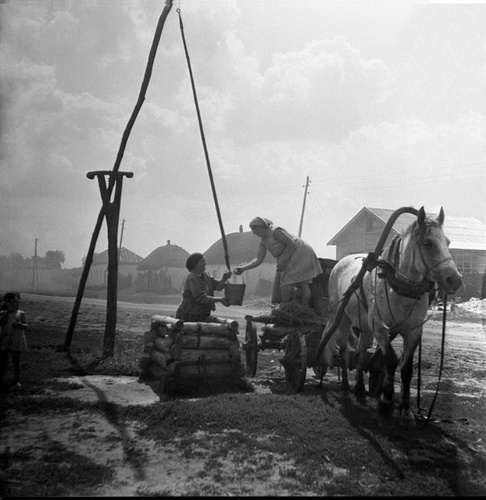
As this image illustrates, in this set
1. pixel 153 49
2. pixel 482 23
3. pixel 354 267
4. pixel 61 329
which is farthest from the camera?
pixel 61 329

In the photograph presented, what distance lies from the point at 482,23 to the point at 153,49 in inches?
251

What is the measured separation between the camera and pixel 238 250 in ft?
157

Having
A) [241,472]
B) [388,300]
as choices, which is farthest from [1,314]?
[388,300]

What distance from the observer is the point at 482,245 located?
90.7ft

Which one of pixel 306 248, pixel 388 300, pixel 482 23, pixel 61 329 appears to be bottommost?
pixel 61 329

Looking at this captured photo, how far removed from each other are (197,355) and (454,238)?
24450 millimetres

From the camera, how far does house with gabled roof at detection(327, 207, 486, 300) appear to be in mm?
25625

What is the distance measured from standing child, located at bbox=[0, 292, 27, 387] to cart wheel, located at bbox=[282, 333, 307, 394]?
4120 millimetres

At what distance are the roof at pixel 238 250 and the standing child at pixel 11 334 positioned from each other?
36.7 meters

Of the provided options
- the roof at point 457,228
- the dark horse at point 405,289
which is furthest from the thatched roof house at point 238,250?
the dark horse at point 405,289

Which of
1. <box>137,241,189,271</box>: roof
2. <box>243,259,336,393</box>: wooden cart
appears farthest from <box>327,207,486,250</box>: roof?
<box>137,241,189,271</box>: roof

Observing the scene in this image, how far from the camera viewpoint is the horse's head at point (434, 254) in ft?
16.3

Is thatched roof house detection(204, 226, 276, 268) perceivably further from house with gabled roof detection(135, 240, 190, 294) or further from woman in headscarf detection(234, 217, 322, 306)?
woman in headscarf detection(234, 217, 322, 306)

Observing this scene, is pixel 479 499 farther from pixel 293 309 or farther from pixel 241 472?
pixel 293 309
